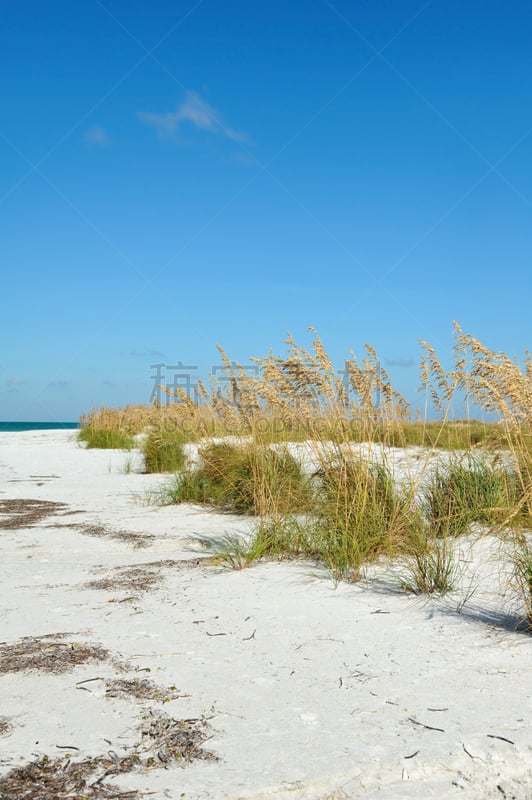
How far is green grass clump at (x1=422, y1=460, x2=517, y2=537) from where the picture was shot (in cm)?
476

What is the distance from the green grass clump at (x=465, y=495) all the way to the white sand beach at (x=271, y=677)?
1.33ft

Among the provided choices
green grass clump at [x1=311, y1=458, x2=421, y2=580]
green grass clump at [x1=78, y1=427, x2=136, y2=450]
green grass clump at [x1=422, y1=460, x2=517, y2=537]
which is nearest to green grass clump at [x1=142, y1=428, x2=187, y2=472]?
green grass clump at [x1=78, y1=427, x2=136, y2=450]

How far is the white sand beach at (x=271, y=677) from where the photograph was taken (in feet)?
6.23

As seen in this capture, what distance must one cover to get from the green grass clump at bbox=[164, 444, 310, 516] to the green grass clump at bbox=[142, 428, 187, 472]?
6.82 feet

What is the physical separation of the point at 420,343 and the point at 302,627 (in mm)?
2197

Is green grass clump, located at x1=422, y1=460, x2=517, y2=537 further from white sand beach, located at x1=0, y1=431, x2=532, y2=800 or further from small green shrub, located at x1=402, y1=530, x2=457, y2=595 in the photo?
small green shrub, located at x1=402, y1=530, x2=457, y2=595

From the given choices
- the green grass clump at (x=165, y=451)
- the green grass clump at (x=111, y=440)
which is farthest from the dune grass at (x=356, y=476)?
the green grass clump at (x=111, y=440)

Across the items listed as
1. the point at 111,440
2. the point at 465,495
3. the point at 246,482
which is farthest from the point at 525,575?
the point at 111,440

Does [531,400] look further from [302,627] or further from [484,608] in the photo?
[302,627]

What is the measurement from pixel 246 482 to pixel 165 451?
3.82m

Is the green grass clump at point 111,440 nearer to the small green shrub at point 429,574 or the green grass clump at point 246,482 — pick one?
the green grass clump at point 246,482

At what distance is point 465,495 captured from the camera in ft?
16.4

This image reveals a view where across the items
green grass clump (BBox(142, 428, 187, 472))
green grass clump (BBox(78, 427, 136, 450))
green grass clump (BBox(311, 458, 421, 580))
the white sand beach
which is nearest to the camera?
the white sand beach

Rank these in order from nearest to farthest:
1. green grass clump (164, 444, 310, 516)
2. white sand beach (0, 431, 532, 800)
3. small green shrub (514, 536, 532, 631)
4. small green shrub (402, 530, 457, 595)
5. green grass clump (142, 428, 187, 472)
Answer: white sand beach (0, 431, 532, 800), small green shrub (514, 536, 532, 631), small green shrub (402, 530, 457, 595), green grass clump (164, 444, 310, 516), green grass clump (142, 428, 187, 472)
